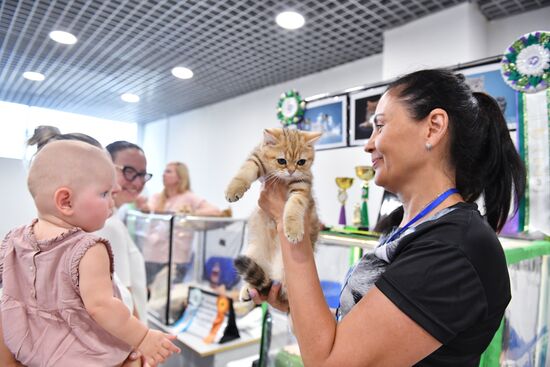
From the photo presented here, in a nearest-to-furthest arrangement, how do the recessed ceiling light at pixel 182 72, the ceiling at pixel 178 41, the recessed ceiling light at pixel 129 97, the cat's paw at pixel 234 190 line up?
1. the cat's paw at pixel 234 190
2. the ceiling at pixel 178 41
3. the recessed ceiling light at pixel 182 72
4. the recessed ceiling light at pixel 129 97

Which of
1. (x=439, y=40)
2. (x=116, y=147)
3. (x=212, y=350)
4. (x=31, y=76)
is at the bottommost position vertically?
(x=212, y=350)

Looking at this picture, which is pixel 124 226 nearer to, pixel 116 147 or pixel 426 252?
pixel 116 147

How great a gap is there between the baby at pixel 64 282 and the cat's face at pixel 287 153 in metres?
0.46

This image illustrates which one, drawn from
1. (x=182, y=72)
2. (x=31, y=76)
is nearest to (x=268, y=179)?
(x=31, y=76)

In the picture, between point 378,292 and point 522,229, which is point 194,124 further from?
point 378,292

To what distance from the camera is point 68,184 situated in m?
0.80

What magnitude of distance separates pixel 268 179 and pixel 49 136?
0.70 m

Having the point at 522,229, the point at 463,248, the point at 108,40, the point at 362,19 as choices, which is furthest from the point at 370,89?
the point at 108,40

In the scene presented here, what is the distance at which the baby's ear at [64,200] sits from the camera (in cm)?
79

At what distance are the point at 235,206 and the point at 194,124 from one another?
162cm

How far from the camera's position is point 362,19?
245cm

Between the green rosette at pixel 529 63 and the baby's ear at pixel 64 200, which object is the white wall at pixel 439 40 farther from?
the baby's ear at pixel 64 200

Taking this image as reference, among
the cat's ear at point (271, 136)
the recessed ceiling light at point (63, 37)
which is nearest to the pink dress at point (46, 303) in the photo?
the cat's ear at point (271, 136)

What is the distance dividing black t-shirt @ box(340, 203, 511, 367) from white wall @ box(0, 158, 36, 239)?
0.95 m
